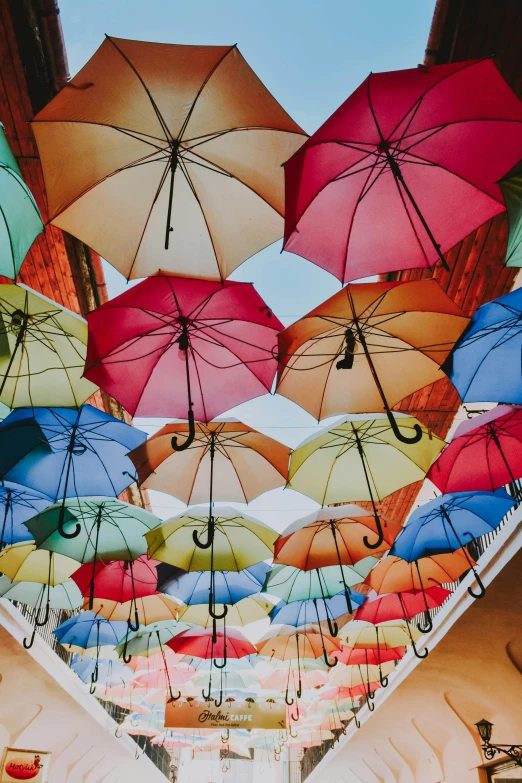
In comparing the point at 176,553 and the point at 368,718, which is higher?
the point at 176,553

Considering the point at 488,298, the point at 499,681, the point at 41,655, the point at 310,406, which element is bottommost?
the point at 499,681

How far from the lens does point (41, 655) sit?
8750 mm

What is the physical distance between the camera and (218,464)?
5.54 m

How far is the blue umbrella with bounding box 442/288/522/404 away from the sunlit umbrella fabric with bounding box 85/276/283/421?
1.46 metres

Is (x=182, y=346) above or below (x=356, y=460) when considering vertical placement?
below

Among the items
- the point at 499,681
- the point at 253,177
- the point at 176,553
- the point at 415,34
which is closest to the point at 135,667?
the point at 176,553

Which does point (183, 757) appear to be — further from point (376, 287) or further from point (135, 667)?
point (376, 287)

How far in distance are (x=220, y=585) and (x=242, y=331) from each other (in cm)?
452

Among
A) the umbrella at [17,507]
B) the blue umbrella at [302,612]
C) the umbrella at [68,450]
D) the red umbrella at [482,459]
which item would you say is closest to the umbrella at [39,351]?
the umbrella at [68,450]

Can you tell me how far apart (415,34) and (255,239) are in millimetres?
2609

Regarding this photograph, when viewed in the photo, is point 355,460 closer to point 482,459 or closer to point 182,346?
point 482,459

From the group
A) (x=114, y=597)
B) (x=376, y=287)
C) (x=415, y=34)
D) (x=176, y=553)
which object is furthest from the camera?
(x=114, y=597)

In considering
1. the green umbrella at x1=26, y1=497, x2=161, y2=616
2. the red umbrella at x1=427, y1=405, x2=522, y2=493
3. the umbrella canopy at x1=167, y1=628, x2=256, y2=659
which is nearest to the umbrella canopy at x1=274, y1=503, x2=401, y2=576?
the red umbrella at x1=427, y1=405, x2=522, y2=493

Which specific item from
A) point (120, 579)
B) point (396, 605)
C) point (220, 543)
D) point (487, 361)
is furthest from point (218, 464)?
point (396, 605)
